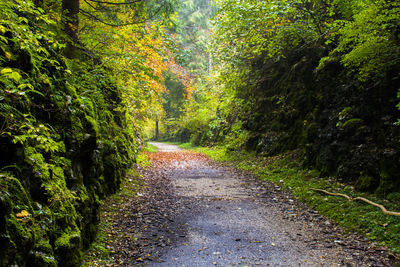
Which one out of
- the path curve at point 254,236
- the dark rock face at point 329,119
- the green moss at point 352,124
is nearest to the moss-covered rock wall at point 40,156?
the path curve at point 254,236

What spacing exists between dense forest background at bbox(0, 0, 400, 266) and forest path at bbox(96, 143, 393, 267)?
0.97 metres

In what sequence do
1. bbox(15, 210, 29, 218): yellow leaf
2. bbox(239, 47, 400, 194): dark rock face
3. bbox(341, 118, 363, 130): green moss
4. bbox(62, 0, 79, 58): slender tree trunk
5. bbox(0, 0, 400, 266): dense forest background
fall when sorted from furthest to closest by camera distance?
1. bbox(341, 118, 363, 130): green moss
2. bbox(62, 0, 79, 58): slender tree trunk
3. bbox(239, 47, 400, 194): dark rock face
4. bbox(0, 0, 400, 266): dense forest background
5. bbox(15, 210, 29, 218): yellow leaf

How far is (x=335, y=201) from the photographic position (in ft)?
18.4

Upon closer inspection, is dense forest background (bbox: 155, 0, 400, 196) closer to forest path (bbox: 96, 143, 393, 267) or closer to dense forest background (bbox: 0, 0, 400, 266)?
dense forest background (bbox: 0, 0, 400, 266)

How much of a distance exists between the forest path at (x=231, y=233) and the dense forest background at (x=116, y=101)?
0.97m

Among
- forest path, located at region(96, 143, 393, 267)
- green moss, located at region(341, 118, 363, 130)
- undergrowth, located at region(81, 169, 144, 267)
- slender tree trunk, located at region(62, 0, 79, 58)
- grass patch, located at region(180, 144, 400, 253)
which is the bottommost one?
forest path, located at region(96, 143, 393, 267)

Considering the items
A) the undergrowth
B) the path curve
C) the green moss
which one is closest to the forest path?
the path curve

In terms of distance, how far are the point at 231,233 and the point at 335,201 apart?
2.72 metres

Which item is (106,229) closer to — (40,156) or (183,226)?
(183,226)

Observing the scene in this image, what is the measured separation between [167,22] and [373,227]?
728 centimetres

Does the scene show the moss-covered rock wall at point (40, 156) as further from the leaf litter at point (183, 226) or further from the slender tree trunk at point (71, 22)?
the slender tree trunk at point (71, 22)

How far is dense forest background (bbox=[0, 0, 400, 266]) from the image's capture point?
2.61 metres

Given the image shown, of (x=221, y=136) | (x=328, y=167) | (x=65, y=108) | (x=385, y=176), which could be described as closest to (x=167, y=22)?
(x=65, y=108)

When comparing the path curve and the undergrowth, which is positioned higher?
the undergrowth
